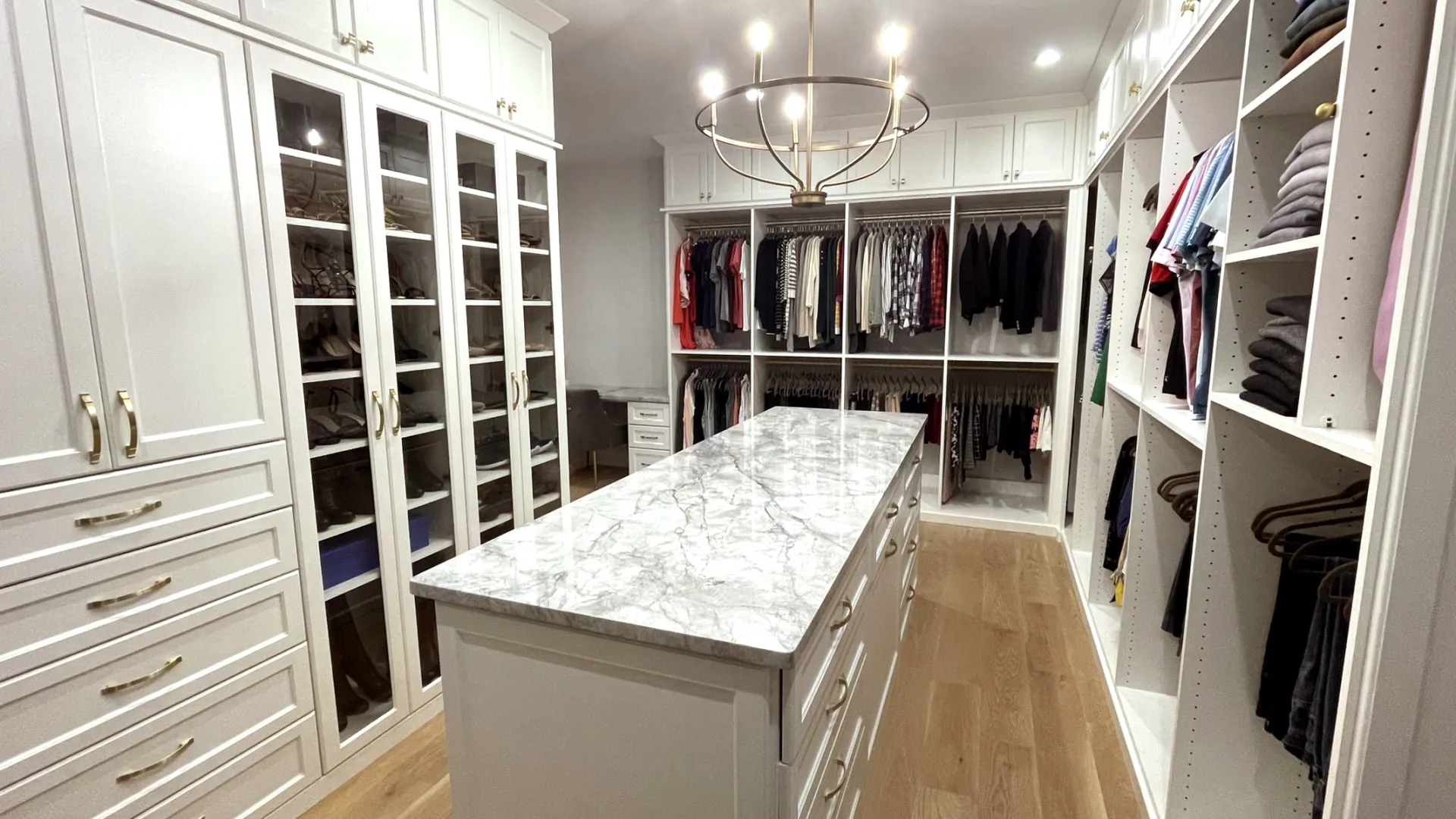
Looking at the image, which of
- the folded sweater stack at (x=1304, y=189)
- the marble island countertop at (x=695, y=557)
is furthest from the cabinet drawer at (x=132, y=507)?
the folded sweater stack at (x=1304, y=189)

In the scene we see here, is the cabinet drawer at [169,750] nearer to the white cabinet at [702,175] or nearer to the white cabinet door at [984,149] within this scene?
the white cabinet at [702,175]

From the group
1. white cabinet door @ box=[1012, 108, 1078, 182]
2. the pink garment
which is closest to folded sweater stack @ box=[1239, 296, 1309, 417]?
the pink garment

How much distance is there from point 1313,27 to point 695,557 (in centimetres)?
145

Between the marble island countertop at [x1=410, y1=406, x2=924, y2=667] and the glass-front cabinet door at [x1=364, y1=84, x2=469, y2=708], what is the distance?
2.58ft

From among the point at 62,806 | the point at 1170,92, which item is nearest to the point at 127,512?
the point at 62,806

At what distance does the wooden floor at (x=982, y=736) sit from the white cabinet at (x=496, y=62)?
215 centimetres

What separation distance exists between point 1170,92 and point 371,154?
7.68ft

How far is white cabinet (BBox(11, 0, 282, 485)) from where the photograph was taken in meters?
1.26

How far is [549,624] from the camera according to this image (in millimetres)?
1070

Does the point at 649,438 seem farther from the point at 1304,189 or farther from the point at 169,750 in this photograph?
the point at 1304,189

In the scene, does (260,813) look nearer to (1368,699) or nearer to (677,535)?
(677,535)

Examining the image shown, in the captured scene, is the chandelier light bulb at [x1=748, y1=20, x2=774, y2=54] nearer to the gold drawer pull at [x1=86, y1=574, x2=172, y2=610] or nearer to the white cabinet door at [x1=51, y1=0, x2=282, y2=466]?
the white cabinet door at [x1=51, y1=0, x2=282, y2=466]

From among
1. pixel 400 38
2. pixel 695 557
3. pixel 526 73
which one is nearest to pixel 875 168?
pixel 526 73

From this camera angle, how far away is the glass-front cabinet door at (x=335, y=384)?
1705 millimetres
